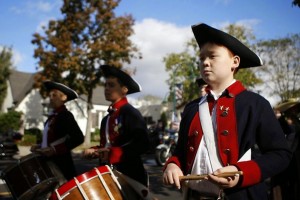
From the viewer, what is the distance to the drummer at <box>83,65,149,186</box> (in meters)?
3.67

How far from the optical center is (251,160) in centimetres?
201

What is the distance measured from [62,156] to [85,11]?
23.5 m

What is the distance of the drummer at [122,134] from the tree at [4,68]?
132ft

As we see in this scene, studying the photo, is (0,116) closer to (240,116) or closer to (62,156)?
(62,156)

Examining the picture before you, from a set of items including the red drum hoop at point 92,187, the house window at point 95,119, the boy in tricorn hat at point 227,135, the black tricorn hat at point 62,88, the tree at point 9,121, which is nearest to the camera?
the boy in tricorn hat at point 227,135

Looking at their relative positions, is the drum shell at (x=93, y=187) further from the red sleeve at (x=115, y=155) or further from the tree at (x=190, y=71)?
the tree at (x=190, y=71)

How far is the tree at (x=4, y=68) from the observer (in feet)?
135

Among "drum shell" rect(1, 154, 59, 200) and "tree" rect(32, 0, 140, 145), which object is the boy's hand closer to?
"drum shell" rect(1, 154, 59, 200)

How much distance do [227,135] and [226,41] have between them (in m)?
0.60

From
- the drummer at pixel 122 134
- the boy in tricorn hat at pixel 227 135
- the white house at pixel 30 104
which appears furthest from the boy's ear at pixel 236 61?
the white house at pixel 30 104

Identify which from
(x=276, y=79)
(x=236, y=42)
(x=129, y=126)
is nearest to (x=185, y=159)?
(x=236, y=42)

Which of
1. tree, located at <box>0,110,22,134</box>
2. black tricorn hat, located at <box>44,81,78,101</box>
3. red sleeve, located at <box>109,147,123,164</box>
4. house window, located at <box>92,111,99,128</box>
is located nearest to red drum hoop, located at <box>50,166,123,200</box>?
red sleeve, located at <box>109,147,123,164</box>

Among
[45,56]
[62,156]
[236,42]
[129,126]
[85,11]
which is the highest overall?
[85,11]

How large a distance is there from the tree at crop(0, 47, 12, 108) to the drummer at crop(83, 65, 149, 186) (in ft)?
132
